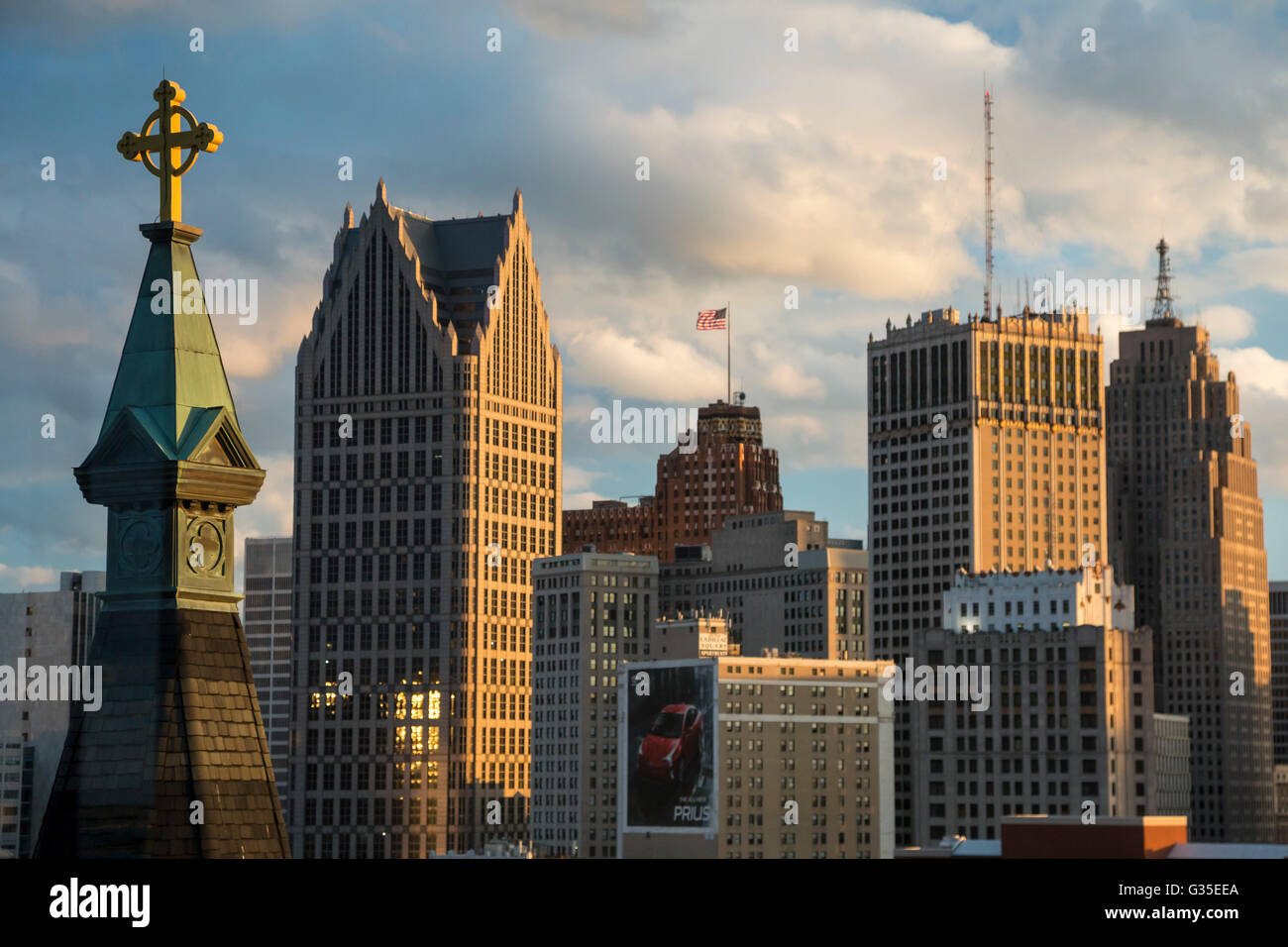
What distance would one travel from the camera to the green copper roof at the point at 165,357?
47.4m

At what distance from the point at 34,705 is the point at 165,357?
72.0 m

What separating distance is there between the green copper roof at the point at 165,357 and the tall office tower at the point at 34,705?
17.9 metres

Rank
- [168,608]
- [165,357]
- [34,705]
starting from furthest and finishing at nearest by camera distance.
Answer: [34,705], [165,357], [168,608]

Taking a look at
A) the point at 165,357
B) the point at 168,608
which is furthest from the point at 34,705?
the point at 168,608

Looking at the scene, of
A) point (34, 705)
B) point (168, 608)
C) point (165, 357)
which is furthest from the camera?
point (34, 705)

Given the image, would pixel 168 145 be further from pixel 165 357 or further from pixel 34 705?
pixel 34 705

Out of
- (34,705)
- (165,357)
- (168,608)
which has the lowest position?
(34,705)

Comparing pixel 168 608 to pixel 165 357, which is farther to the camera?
pixel 165 357

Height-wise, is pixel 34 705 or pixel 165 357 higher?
pixel 165 357

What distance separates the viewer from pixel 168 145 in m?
48.8
